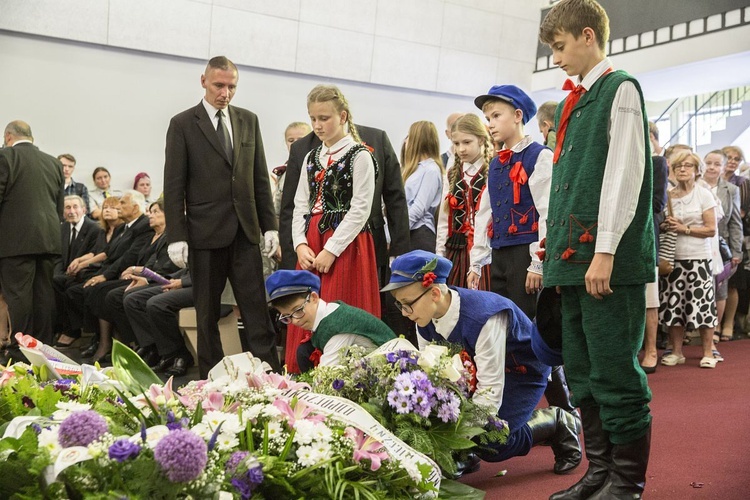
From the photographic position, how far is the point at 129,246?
6230 mm

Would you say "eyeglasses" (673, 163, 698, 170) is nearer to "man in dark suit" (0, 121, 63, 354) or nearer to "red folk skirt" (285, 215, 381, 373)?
"red folk skirt" (285, 215, 381, 373)

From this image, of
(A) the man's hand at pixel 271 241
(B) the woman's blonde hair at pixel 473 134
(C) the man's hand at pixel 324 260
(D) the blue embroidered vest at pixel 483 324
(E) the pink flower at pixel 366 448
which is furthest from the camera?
(A) the man's hand at pixel 271 241

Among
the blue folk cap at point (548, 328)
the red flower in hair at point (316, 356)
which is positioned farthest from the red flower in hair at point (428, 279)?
the red flower in hair at point (316, 356)

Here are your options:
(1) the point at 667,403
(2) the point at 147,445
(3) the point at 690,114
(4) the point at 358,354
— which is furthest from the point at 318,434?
(3) the point at 690,114

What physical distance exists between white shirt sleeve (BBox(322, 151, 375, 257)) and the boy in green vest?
4.50 ft

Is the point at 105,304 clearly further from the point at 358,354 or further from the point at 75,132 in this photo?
the point at 358,354

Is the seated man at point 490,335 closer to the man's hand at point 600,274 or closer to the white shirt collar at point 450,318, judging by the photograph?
the white shirt collar at point 450,318

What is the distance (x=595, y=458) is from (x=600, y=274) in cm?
56

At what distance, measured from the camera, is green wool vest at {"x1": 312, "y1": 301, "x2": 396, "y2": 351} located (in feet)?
9.98

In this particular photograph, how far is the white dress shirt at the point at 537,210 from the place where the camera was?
10.3 ft

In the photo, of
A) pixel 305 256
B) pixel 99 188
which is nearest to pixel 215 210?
pixel 305 256

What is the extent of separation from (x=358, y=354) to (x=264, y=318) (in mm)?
1554

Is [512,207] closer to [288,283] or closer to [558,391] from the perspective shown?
[558,391]

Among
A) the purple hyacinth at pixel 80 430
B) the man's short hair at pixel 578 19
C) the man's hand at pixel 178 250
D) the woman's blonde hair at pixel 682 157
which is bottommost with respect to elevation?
the purple hyacinth at pixel 80 430
